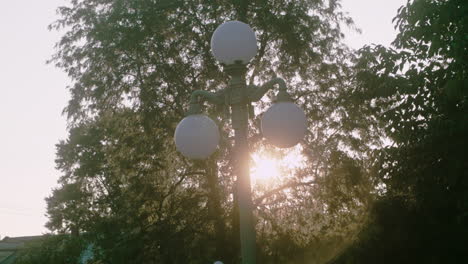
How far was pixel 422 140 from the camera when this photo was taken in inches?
439

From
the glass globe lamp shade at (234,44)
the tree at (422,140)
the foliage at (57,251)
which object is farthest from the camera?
the foliage at (57,251)

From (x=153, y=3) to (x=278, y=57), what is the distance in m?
4.52

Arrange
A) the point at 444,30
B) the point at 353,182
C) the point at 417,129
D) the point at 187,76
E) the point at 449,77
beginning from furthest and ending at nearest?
the point at 187,76
the point at 353,182
the point at 417,129
the point at 449,77
the point at 444,30

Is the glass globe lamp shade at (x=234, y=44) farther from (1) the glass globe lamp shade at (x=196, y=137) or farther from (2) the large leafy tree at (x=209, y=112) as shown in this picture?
(2) the large leafy tree at (x=209, y=112)

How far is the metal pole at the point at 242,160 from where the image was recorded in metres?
3.08

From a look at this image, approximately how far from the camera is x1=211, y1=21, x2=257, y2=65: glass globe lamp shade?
348 cm

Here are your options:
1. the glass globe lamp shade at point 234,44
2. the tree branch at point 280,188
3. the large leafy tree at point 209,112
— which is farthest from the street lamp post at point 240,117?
the tree branch at point 280,188

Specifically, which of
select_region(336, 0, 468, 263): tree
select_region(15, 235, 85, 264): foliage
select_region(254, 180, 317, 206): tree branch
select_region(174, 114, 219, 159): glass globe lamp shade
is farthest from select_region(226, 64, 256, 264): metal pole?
select_region(15, 235, 85, 264): foliage

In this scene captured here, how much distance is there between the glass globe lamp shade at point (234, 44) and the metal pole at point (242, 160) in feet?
0.24

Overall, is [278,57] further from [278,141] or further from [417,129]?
[278,141]

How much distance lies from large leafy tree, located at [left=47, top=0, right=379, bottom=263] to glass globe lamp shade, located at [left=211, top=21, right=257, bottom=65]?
9267 millimetres

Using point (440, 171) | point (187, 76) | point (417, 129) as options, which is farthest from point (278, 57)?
point (440, 171)

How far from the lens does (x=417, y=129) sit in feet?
37.8

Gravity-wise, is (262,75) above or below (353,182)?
above
